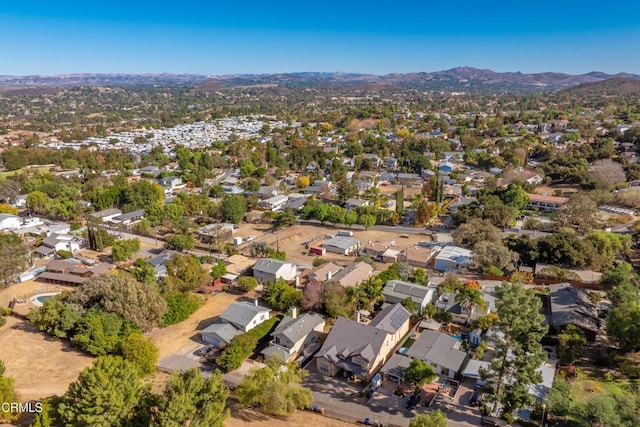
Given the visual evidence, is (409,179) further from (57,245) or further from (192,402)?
(192,402)

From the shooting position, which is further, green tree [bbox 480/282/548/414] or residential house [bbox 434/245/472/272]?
residential house [bbox 434/245/472/272]

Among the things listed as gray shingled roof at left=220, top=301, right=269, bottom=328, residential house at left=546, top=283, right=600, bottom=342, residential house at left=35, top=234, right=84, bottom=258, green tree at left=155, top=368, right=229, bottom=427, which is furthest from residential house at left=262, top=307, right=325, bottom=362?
residential house at left=35, top=234, right=84, bottom=258

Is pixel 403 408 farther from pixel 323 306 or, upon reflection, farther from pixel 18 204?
pixel 18 204

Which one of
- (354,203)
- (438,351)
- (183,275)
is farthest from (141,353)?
(354,203)

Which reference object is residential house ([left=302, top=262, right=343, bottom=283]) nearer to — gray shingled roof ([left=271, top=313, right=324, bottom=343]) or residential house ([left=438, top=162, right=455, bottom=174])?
gray shingled roof ([left=271, top=313, right=324, bottom=343])

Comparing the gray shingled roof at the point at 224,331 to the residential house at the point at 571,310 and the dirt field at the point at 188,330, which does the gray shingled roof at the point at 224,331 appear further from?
the residential house at the point at 571,310

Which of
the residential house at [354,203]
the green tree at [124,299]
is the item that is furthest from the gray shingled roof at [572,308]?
the residential house at [354,203]

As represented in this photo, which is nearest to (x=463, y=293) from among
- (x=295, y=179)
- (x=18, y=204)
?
(x=295, y=179)
